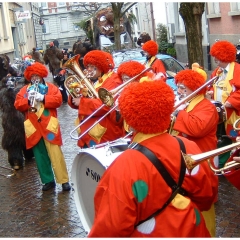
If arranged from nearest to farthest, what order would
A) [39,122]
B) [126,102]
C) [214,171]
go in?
[126,102], [214,171], [39,122]

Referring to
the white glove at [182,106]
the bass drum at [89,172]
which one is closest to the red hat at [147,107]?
the bass drum at [89,172]

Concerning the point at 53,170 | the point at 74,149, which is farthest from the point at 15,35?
the point at 53,170

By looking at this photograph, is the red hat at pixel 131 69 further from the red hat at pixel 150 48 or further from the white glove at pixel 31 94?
the red hat at pixel 150 48

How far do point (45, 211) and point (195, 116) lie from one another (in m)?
2.23

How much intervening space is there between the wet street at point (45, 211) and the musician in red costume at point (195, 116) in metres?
0.96

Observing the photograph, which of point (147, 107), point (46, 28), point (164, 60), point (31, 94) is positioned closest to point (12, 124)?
point (31, 94)

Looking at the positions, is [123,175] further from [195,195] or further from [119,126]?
[119,126]

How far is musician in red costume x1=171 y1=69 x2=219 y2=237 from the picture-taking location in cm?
423

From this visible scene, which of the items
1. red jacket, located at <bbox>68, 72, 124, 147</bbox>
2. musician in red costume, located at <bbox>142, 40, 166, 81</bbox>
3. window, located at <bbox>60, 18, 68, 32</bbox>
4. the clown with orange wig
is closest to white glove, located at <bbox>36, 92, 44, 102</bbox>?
red jacket, located at <bbox>68, 72, 124, 147</bbox>

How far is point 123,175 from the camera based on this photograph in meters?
2.55

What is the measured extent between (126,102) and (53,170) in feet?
11.7

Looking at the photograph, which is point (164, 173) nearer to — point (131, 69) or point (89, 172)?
point (89, 172)

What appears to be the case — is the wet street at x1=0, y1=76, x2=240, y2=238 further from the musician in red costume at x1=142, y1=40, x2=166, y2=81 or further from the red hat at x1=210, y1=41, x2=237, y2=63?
the musician in red costume at x1=142, y1=40, x2=166, y2=81

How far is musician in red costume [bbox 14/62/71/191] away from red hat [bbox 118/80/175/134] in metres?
3.27
